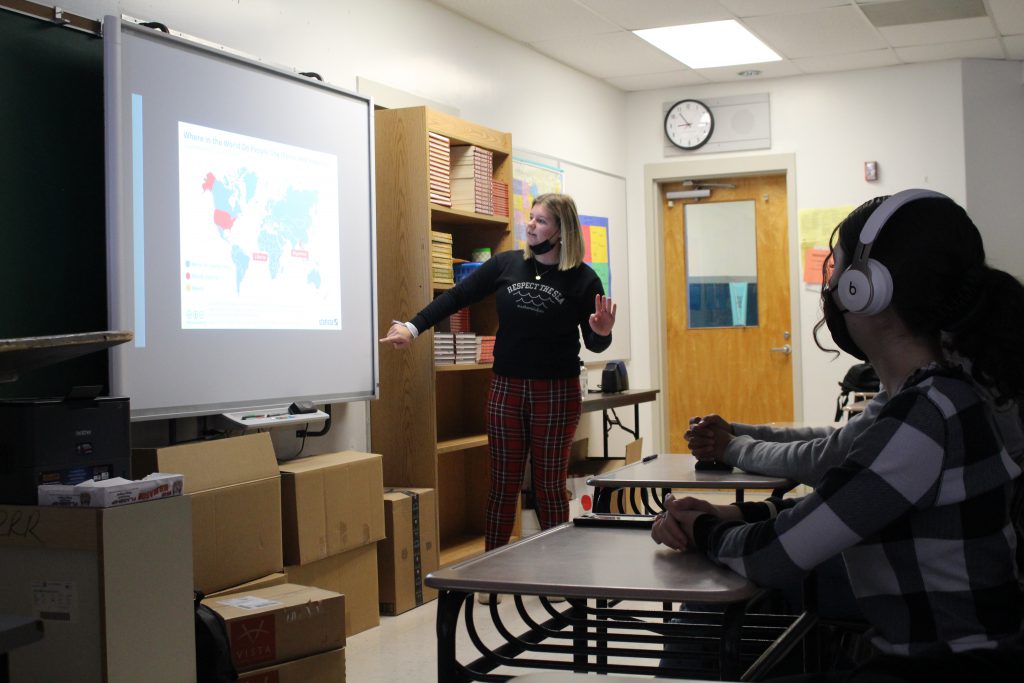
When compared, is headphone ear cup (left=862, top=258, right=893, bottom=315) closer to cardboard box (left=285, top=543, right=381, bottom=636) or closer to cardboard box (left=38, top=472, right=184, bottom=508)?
cardboard box (left=38, top=472, right=184, bottom=508)

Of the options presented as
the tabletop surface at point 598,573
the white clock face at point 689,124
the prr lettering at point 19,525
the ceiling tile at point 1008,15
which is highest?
the ceiling tile at point 1008,15

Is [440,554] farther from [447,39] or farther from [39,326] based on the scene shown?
[447,39]

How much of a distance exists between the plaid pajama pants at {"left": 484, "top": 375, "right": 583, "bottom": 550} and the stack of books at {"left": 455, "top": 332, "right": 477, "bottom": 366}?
1.71 feet

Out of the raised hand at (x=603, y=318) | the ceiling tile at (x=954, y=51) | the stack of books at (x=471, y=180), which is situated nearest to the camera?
the raised hand at (x=603, y=318)

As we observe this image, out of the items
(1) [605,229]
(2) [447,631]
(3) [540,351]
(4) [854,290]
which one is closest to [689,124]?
(1) [605,229]

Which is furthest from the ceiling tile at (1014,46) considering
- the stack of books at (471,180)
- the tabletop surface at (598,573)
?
the tabletop surface at (598,573)

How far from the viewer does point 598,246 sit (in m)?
7.08

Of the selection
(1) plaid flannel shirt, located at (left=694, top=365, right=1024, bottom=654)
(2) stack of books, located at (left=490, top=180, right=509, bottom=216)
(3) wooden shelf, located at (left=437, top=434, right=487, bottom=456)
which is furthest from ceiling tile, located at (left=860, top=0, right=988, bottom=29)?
(1) plaid flannel shirt, located at (left=694, top=365, right=1024, bottom=654)

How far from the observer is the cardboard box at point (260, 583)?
3102mm

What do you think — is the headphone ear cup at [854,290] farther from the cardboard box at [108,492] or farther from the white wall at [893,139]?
the white wall at [893,139]

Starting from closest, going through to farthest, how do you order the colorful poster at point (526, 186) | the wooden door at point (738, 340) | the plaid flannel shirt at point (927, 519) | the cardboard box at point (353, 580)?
the plaid flannel shirt at point (927, 519)
the cardboard box at point (353, 580)
the colorful poster at point (526, 186)
the wooden door at point (738, 340)

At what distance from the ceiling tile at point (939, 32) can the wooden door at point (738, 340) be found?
1329mm

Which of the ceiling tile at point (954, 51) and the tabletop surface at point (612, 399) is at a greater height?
the ceiling tile at point (954, 51)

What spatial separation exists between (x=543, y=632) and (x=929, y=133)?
6215 millimetres
